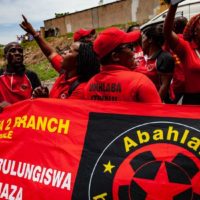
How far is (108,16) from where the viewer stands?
1367 inches

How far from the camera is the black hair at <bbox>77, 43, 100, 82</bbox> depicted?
346 centimetres

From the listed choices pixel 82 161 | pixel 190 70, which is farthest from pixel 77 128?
pixel 190 70

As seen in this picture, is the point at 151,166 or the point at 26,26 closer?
the point at 151,166

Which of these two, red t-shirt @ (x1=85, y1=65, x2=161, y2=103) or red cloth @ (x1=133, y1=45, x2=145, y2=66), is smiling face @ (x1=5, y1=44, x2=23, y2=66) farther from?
red t-shirt @ (x1=85, y1=65, x2=161, y2=103)

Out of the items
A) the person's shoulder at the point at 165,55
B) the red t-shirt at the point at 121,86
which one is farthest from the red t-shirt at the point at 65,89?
the person's shoulder at the point at 165,55

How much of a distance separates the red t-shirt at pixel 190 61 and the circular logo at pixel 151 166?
0.67 m

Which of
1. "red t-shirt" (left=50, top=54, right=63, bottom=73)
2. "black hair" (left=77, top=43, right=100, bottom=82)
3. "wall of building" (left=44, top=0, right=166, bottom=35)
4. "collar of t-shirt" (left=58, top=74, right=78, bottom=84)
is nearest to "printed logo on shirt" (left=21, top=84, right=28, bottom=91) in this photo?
"red t-shirt" (left=50, top=54, right=63, bottom=73)

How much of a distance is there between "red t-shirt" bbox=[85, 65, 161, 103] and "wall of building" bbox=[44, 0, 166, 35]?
26.6m

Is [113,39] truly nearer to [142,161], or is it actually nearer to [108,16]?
[142,161]

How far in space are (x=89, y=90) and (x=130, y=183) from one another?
2.66ft

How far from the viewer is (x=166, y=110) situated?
274 centimetres

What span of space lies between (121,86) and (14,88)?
1798mm

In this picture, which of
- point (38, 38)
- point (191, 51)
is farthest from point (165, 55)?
point (38, 38)

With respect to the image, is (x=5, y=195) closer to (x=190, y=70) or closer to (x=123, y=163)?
(x=123, y=163)
